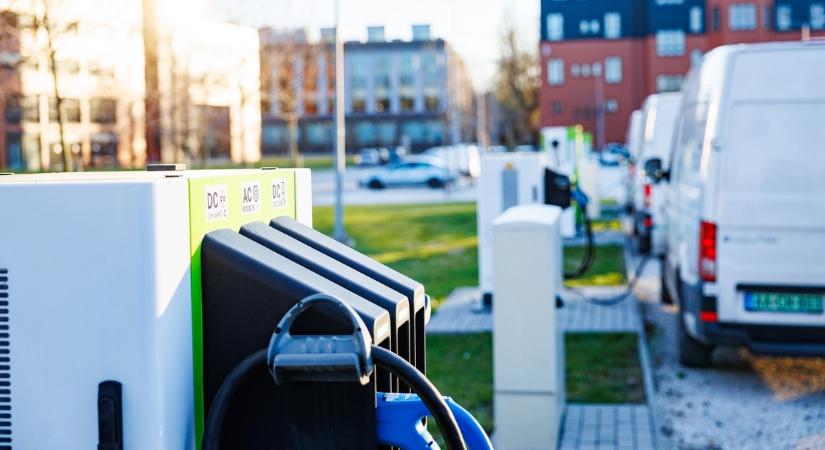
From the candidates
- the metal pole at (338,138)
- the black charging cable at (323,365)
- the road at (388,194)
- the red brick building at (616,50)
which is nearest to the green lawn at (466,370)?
the black charging cable at (323,365)

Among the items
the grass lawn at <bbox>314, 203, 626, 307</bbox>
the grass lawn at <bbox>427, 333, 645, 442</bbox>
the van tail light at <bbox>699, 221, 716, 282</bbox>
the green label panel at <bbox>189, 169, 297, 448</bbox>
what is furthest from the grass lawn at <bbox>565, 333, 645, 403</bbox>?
the green label panel at <bbox>189, 169, 297, 448</bbox>

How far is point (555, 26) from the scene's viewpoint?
80.8m

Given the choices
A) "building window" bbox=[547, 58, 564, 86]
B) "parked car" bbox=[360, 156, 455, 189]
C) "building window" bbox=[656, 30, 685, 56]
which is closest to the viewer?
"parked car" bbox=[360, 156, 455, 189]

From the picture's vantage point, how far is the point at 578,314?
12406 millimetres

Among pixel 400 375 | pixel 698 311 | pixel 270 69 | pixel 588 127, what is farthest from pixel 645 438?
pixel 588 127

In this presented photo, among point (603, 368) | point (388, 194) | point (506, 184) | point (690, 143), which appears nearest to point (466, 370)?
point (603, 368)

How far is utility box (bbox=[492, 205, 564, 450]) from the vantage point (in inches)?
273

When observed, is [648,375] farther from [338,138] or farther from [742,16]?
[742,16]

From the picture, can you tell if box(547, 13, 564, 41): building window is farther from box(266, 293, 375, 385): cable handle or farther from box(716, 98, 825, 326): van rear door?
box(266, 293, 375, 385): cable handle

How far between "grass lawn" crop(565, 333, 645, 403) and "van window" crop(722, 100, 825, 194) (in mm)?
1713

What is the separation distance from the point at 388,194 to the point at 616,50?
128ft

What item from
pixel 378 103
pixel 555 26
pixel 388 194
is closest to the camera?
pixel 388 194

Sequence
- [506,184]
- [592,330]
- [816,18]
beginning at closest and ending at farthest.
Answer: [592,330]
[506,184]
[816,18]

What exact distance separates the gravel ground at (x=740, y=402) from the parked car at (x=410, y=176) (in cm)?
4222
